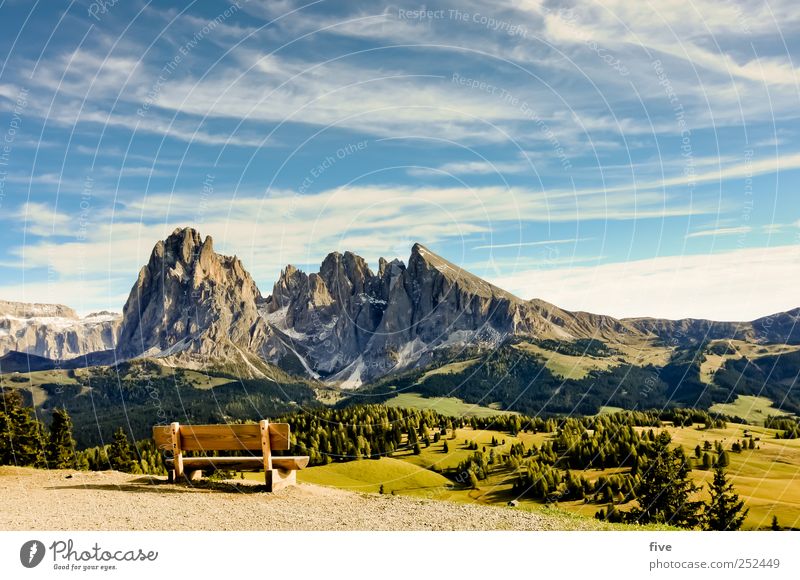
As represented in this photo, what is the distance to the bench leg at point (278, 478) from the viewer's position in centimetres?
2312

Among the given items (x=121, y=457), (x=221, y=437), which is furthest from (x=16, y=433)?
(x=221, y=437)

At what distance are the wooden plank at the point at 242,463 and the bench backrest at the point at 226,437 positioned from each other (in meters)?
0.46

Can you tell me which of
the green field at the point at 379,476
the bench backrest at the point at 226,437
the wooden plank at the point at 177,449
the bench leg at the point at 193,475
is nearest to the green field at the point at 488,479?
the green field at the point at 379,476

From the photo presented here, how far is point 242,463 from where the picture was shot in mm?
23062

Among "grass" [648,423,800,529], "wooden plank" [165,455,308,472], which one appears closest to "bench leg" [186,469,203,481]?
"wooden plank" [165,455,308,472]

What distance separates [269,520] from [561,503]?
140 meters

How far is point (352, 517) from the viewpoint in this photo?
66.2 ft

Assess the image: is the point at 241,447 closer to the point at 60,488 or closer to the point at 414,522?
the point at 414,522

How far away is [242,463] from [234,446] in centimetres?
83

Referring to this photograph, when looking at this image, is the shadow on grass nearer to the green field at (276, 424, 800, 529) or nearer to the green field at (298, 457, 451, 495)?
the green field at (276, 424, 800, 529)

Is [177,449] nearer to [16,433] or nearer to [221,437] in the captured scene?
[221,437]

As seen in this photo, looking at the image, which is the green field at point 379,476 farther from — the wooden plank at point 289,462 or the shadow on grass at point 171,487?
the wooden plank at point 289,462

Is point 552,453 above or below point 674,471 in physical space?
below
